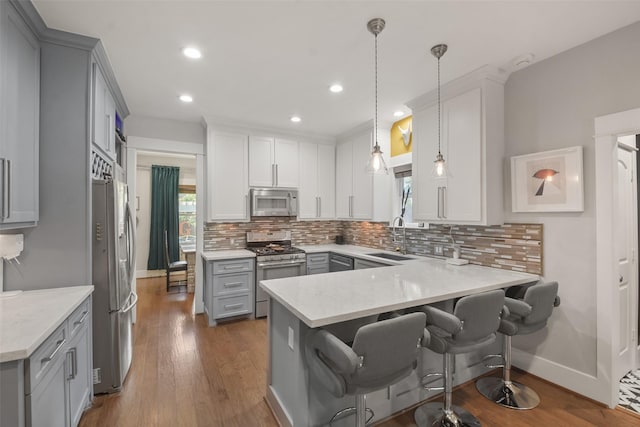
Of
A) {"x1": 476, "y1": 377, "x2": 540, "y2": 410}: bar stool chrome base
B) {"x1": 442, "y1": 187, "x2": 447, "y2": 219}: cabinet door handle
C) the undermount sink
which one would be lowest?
{"x1": 476, "y1": 377, "x2": 540, "y2": 410}: bar stool chrome base

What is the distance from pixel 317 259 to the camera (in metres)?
4.40

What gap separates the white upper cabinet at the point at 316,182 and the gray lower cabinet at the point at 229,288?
4.18 feet

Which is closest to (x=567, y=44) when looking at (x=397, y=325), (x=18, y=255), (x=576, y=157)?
(x=576, y=157)

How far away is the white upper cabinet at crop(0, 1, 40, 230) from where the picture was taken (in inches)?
62.4

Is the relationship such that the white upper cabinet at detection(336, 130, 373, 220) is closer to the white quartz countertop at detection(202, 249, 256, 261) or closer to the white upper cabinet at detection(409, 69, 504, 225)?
the white upper cabinet at detection(409, 69, 504, 225)

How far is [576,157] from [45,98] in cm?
396

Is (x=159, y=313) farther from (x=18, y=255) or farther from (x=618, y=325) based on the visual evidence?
(x=618, y=325)

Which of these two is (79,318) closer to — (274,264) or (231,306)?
(231,306)

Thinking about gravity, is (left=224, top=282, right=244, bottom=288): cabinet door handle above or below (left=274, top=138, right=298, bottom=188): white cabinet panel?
below

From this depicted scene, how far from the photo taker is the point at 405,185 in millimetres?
4102

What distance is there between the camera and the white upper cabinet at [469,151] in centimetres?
261

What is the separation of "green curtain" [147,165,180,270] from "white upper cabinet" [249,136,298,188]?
311cm

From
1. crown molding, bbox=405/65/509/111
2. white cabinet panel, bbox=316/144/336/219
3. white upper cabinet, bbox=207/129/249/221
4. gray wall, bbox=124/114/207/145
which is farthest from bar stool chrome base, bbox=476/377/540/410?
gray wall, bbox=124/114/207/145

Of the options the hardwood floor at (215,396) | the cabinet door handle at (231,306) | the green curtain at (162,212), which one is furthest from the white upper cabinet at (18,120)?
the green curtain at (162,212)
